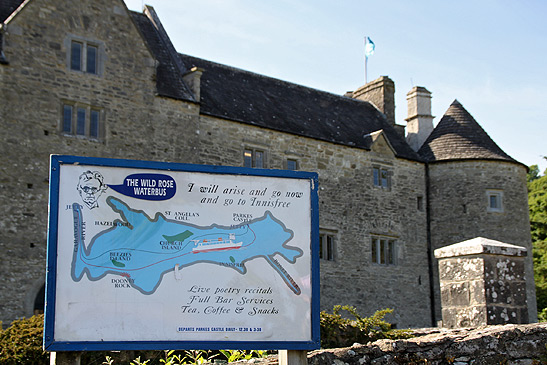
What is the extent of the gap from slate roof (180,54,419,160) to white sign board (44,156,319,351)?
644 inches

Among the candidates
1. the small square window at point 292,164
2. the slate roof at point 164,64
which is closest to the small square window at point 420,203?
the small square window at point 292,164

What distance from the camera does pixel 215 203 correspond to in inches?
224

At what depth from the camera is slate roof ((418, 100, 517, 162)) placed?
2777 centimetres

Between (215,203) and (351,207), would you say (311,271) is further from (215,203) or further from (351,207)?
(351,207)

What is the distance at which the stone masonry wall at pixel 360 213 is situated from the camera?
23.4m

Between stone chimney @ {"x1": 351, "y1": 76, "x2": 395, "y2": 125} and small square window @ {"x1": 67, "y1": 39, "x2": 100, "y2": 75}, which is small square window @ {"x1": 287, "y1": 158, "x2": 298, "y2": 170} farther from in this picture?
stone chimney @ {"x1": 351, "y1": 76, "x2": 395, "y2": 125}

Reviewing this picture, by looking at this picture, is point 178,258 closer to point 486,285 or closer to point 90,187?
point 90,187

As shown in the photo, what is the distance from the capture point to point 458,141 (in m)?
28.4

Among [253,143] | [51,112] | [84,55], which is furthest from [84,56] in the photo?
[253,143]

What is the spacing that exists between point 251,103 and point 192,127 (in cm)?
395

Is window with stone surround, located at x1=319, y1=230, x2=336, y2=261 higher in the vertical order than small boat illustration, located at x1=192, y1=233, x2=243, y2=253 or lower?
higher

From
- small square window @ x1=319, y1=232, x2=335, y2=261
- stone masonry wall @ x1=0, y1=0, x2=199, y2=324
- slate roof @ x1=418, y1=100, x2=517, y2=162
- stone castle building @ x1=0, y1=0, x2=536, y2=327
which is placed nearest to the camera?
stone masonry wall @ x1=0, y1=0, x2=199, y2=324

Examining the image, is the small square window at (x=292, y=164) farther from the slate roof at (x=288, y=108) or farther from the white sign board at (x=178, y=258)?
the white sign board at (x=178, y=258)

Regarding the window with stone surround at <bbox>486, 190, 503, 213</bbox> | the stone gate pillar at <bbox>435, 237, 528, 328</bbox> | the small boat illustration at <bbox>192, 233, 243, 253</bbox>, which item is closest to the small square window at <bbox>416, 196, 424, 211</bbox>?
the window with stone surround at <bbox>486, 190, 503, 213</bbox>
